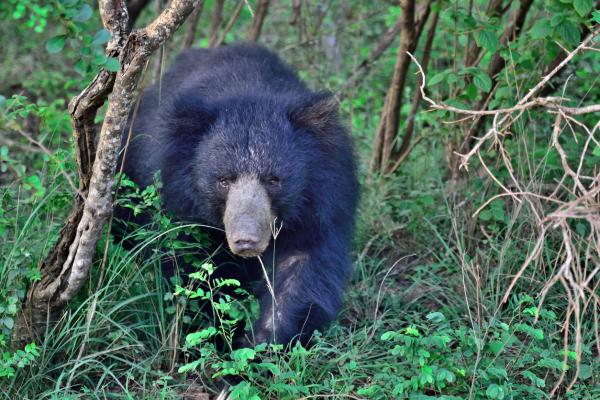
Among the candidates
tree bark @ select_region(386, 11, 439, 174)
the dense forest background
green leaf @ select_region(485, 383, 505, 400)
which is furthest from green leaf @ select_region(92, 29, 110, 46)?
tree bark @ select_region(386, 11, 439, 174)

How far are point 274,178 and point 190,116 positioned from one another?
20.4 inches

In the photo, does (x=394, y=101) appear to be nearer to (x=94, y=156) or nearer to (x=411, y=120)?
(x=411, y=120)

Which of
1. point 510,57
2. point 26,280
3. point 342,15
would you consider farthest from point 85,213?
point 342,15

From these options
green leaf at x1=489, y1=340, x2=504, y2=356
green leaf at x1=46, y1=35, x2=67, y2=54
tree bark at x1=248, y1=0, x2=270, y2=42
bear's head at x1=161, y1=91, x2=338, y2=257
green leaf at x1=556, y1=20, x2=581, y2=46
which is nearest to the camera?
green leaf at x1=46, y1=35, x2=67, y2=54

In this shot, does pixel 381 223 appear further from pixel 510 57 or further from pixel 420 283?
pixel 510 57

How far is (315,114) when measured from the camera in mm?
4094

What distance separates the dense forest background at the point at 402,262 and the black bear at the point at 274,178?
175 mm

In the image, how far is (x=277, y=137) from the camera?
3.96 m

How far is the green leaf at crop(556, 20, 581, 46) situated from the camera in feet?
13.8

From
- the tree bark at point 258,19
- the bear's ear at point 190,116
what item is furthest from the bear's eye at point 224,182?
the tree bark at point 258,19

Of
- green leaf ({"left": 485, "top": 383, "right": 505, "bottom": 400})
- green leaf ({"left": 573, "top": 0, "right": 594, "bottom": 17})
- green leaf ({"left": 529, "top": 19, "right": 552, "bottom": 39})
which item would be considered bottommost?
green leaf ({"left": 485, "top": 383, "right": 505, "bottom": 400})

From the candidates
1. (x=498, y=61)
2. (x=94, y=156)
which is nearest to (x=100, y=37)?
(x=94, y=156)

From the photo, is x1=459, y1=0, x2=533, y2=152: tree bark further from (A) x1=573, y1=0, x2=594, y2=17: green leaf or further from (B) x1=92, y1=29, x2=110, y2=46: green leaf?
(B) x1=92, y1=29, x2=110, y2=46: green leaf

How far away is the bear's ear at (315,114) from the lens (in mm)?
4078
